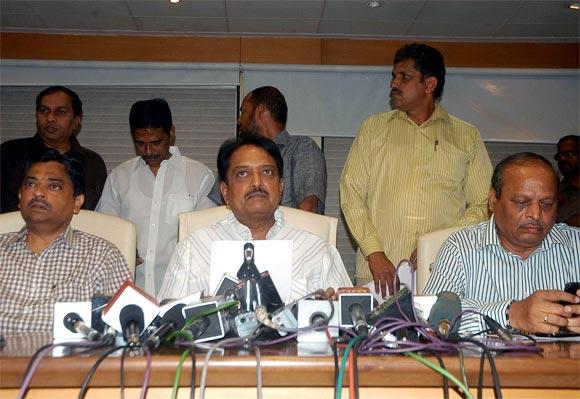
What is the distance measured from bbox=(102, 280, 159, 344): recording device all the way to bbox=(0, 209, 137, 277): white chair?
3.34 feet

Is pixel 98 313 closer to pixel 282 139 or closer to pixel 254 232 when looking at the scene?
pixel 254 232

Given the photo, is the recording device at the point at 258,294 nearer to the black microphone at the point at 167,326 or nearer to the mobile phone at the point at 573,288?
the black microphone at the point at 167,326

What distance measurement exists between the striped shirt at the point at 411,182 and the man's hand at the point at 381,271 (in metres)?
0.20

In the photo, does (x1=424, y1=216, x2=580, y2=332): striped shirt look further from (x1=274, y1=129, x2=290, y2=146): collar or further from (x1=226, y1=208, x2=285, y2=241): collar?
(x1=274, y1=129, x2=290, y2=146): collar

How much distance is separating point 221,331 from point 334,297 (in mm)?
299

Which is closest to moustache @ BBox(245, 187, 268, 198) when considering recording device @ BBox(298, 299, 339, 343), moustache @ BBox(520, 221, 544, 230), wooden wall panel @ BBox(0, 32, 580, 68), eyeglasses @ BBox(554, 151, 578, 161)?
moustache @ BBox(520, 221, 544, 230)

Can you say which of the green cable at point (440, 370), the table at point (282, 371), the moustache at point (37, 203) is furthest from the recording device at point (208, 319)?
the moustache at point (37, 203)

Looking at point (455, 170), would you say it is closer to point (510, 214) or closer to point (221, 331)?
point (510, 214)

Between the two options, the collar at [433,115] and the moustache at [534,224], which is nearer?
the moustache at [534,224]

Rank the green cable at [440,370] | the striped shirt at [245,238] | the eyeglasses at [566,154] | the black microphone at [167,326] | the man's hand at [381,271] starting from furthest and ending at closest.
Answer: the eyeglasses at [566,154] < the man's hand at [381,271] < the striped shirt at [245,238] < the black microphone at [167,326] < the green cable at [440,370]

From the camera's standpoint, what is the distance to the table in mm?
1204

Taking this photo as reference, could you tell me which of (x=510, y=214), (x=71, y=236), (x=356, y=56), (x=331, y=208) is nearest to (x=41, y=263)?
(x=71, y=236)

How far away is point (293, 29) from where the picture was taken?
5082mm

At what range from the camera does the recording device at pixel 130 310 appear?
138 cm
